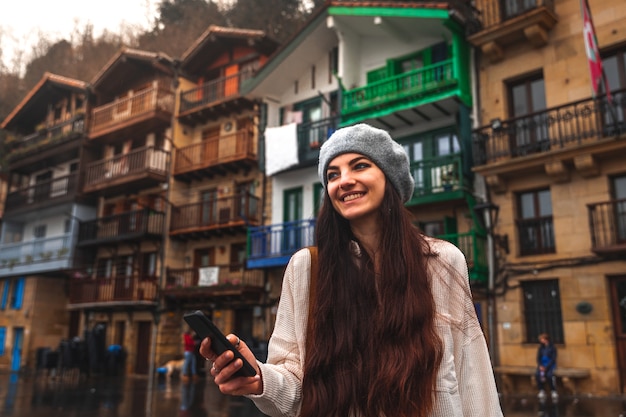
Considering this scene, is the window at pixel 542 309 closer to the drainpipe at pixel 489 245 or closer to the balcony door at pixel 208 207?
the drainpipe at pixel 489 245

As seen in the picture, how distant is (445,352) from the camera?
171 centimetres

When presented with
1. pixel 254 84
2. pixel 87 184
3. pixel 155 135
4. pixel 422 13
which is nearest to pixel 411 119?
pixel 422 13

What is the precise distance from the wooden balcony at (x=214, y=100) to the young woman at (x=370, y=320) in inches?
803

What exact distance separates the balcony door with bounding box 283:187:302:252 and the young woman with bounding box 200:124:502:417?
1633 cm

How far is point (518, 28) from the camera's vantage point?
581 inches

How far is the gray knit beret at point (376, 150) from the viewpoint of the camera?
2.00 m

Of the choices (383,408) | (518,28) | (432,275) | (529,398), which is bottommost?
(529,398)

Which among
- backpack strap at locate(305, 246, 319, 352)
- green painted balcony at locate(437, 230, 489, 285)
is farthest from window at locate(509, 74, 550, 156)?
backpack strap at locate(305, 246, 319, 352)

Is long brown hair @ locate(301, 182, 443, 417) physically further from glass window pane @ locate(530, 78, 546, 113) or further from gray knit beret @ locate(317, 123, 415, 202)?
glass window pane @ locate(530, 78, 546, 113)

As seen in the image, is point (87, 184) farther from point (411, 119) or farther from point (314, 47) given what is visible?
point (411, 119)

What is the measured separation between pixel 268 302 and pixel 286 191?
4.22 metres

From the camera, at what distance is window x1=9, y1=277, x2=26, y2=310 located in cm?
2805

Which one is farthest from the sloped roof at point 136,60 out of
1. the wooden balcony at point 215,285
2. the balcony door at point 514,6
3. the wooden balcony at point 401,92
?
the balcony door at point 514,6

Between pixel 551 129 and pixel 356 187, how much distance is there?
1388cm
